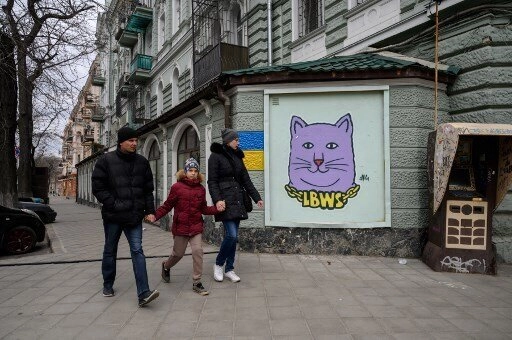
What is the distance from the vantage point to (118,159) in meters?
3.95

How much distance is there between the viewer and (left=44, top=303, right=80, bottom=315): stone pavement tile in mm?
3796

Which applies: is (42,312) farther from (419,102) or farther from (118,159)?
(419,102)

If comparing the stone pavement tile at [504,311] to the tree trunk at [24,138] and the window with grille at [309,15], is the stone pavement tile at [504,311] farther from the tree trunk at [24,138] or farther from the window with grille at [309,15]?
the tree trunk at [24,138]

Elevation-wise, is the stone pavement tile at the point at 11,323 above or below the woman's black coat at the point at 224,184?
below

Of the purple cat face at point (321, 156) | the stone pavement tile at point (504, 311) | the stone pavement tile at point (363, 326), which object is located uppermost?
the purple cat face at point (321, 156)

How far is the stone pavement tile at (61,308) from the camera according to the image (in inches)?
149

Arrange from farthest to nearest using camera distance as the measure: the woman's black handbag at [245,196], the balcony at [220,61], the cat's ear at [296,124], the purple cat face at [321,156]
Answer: the balcony at [220,61]
the cat's ear at [296,124]
the purple cat face at [321,156]
the woman's black handbag at [245,196]

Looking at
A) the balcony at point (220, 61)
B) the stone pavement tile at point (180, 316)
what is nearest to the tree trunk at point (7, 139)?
the balcony at point (220, 61)

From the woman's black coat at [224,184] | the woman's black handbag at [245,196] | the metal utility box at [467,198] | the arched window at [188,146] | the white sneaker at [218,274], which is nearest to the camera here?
the woman's black coat at [224,184]

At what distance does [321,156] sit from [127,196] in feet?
11.9

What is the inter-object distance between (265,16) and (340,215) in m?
7.46

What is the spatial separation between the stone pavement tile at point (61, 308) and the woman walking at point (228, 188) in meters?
1.65

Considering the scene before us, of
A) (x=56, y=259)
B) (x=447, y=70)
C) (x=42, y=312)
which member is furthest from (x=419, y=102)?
(x=56, y=259)

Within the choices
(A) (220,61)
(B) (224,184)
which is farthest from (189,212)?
(A) (220,61)
